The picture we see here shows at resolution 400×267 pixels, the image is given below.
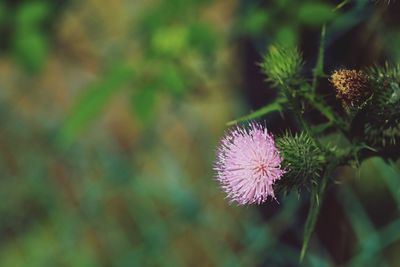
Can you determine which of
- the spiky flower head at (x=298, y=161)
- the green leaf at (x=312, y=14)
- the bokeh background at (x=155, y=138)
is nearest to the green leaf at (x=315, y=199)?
the spiky flower head at (x=298, y=161)

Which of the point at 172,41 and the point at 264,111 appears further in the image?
the point at 172,41

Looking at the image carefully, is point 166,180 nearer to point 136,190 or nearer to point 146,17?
point 136,190

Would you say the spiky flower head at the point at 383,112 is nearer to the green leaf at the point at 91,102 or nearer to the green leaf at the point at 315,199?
the green leaf at the point at 315,199

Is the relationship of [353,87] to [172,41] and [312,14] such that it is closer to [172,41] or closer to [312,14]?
[312,14]

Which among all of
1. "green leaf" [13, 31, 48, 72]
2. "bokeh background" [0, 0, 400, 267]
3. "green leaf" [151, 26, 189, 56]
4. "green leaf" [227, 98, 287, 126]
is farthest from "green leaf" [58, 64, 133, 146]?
"green leaf" [227, 98, 287, 126]

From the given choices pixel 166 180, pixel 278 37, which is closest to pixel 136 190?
pixel 166 180

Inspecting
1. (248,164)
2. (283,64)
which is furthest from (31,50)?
(248,164)
